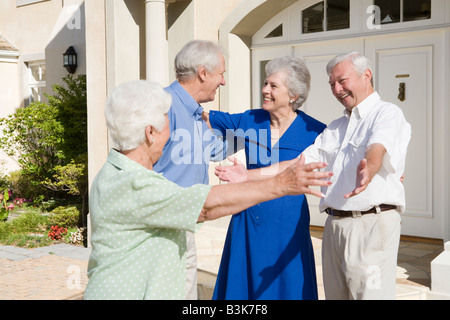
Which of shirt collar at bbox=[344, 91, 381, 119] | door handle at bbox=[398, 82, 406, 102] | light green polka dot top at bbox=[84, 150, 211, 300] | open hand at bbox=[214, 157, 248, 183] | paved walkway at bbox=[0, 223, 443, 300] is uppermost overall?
door handle at bbox=[398, 82, 406, 102]

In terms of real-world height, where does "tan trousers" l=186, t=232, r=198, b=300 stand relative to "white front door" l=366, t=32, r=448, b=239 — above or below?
below

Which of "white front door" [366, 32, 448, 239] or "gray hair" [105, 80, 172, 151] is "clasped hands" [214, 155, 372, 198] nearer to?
"gray hair" [105, 80, 172, 151]

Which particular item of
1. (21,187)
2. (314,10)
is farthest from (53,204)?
(314,10)

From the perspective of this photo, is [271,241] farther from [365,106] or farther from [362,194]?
[365,106]

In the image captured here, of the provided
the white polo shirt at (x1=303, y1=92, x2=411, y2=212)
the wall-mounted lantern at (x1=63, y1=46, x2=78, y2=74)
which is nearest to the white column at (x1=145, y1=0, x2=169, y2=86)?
the white polo shirt at (x1=303, y1=92, x2=411, y2=212)

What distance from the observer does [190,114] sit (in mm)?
2908

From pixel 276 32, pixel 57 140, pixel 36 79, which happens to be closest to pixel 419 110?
pixel 276 32

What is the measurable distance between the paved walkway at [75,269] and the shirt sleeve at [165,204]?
8.90 ft

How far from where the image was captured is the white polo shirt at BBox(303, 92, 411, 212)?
2.54 meters

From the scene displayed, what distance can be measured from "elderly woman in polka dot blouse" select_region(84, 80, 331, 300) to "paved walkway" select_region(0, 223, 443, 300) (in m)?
2.64

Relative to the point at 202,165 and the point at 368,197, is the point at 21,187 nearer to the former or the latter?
the point at 202,165

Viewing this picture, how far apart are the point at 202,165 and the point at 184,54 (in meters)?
0.64

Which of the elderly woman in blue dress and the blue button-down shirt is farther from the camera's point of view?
the elderly woman in blue dress
